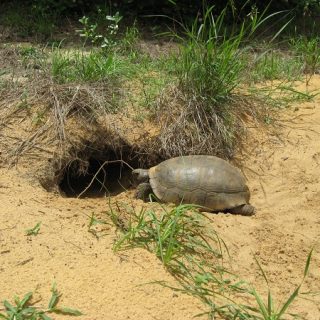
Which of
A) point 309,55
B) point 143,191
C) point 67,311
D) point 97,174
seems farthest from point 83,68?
point 67,311

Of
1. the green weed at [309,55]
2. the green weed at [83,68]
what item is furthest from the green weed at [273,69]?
the green weed at [83,68]

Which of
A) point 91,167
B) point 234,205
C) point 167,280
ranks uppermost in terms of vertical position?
point 167,280

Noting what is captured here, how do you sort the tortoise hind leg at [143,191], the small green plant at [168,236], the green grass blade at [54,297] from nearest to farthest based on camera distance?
the green grass blade at [54,297] → the small green plant at [168,236] → the tortoise hind leg at [143,191]

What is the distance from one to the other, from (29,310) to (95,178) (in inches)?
108

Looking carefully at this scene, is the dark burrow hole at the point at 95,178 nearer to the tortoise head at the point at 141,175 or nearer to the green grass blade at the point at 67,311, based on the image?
the tortoise head at the point at 141,175

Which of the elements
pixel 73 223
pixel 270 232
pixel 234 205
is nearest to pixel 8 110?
pixel 73 223

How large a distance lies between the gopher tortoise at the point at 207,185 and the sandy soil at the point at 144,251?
206 mm

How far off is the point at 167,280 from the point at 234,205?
4.90ft

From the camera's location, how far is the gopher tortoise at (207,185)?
4.97 metres

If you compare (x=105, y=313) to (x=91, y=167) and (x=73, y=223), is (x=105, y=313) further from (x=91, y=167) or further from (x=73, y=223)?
(x=91, y=167)

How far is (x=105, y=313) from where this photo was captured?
10.9ft

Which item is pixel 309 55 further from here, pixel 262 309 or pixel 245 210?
pixel 262 309

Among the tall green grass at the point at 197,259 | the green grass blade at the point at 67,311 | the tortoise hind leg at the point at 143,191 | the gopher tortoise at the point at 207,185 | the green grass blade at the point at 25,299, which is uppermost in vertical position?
the green grass blade at the point at 25,299

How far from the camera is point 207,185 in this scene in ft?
16.3
